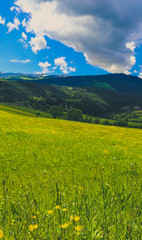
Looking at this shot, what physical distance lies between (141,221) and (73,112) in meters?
172

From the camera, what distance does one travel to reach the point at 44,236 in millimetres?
3463

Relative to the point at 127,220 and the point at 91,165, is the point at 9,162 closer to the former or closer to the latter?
the point at 91,165

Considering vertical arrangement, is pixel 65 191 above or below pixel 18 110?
below

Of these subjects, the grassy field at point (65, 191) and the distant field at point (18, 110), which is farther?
the distant field at point (18, 110)

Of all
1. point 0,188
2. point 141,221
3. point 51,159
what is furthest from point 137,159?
point 0,188

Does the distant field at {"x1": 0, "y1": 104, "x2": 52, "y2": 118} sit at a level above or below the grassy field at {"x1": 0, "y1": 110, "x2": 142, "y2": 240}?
above

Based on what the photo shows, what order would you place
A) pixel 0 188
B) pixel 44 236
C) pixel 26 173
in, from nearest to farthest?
1. pixel 44 236
2. pixel 0 188
3. pixel 26 173

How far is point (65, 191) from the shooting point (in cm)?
591

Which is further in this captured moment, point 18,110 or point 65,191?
point 18,110

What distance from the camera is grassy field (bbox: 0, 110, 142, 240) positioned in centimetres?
348

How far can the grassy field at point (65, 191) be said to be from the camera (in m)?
3.48

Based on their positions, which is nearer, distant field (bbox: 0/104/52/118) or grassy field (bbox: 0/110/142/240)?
grassy field (bbox: 0/110/142/240)

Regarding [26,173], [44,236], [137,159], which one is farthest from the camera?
[137,159]

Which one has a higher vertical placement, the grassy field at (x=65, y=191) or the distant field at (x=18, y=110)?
the distant field at (x=18, y=110)
